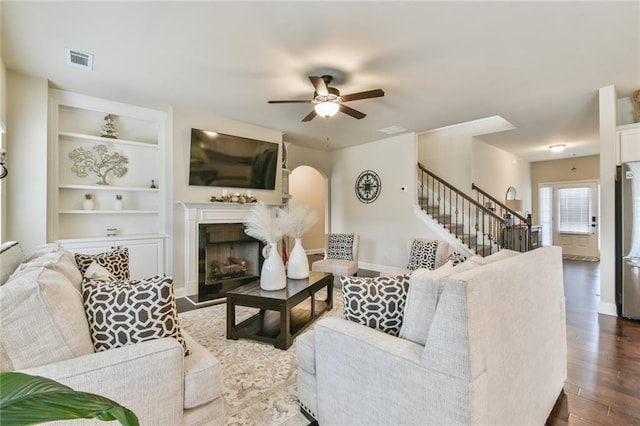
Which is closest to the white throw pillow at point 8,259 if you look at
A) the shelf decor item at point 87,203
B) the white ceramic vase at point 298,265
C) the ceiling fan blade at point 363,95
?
the white ceramic vase at point 298,265

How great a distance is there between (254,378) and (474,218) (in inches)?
217

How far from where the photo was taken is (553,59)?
2850mm

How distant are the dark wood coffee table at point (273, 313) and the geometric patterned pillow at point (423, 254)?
1.63m

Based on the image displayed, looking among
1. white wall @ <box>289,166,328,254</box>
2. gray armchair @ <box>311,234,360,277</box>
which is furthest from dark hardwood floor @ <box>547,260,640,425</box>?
white wall @ <box>289,166,328,254</box>

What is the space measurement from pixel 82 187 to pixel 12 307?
132 inches

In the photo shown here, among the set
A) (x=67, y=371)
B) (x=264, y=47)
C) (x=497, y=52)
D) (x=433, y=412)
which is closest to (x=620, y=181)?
(x=497, y=52)

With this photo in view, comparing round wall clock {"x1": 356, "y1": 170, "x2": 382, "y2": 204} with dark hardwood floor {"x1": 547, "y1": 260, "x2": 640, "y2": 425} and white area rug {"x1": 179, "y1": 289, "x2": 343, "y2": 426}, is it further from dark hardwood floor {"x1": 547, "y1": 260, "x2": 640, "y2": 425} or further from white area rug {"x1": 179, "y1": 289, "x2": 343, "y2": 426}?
white area rug {"x1": 179, "y1": 289, "x2": 343, "y2": 426}

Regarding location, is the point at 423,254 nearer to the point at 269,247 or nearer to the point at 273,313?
the point at 273,313

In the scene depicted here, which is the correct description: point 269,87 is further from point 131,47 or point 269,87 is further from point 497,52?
point 497,52

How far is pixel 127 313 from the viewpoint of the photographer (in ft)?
4.51

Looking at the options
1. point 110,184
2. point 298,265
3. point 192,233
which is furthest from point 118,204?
→ point 298,265

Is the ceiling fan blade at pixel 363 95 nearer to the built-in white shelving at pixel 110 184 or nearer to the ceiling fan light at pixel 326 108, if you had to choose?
the ceiling fan light at pixel 326 108

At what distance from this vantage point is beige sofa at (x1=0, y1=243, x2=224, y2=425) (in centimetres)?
110

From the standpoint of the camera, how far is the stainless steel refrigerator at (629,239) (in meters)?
3.29
